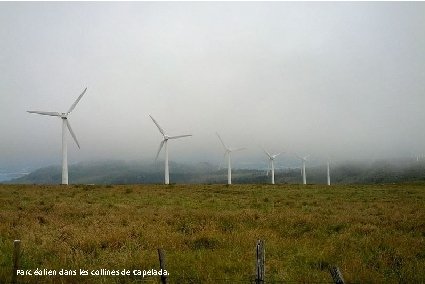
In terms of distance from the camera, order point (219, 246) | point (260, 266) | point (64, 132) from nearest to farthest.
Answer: point (260, 266)
point (219, 246)
point (64, 132)

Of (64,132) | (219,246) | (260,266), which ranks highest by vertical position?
(64,132)

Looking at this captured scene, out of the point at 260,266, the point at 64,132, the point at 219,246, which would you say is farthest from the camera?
the point at 64,132

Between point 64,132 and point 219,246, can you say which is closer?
point 219,246

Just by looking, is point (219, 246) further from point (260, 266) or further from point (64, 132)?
point (64, 132)

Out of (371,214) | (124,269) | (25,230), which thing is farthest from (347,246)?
(25,230)

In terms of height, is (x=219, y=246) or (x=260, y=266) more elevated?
(x=260, y=266)

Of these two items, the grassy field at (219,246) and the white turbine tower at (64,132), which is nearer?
the grassy field at (219,246)

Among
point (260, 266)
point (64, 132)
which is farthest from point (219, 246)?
point (64, 132)

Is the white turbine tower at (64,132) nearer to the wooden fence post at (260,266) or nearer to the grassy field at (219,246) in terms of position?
the grassy field at (219,246)

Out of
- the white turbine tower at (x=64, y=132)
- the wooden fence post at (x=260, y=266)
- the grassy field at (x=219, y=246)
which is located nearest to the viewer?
the wooden fence post at (x=260, y=266)

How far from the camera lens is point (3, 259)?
10969 mm

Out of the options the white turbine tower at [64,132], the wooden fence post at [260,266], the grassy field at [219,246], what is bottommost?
the grassy field at [219,246]

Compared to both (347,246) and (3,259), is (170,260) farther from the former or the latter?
(347,246)

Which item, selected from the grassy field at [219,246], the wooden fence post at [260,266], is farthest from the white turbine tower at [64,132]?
the wooden fence post at [260,266]
